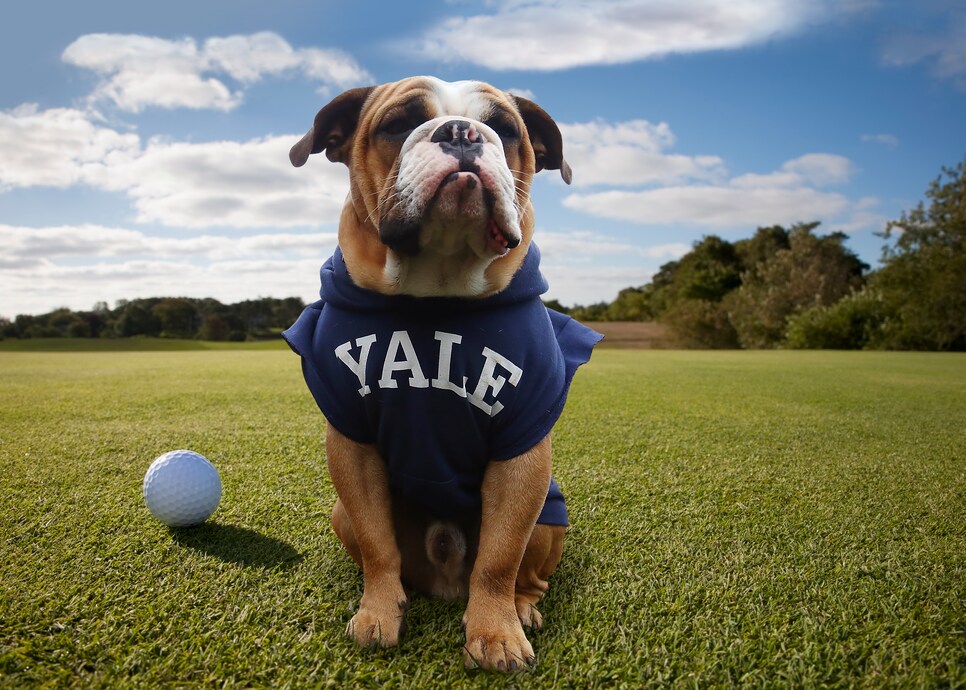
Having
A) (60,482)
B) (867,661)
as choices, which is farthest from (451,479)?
(60,482)

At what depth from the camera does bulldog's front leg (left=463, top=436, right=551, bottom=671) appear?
6.48ft

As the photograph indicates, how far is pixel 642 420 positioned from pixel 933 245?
120 ft

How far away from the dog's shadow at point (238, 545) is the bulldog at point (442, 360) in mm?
382

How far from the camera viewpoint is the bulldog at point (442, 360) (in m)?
2.02

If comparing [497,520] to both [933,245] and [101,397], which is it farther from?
[933,245]

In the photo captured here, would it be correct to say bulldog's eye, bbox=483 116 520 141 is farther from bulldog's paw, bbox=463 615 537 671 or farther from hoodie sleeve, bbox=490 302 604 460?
bulldog's paw, bbox=463 615 537 671

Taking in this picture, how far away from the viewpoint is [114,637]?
6.33 feet

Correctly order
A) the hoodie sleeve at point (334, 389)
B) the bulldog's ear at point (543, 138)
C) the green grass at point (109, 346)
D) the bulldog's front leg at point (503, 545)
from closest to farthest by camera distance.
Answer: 1. the bulldog's front leg at point (503, 545)
2. the hoodie sleeve at point (334, 389)
3. the bulldog's ear at point (543, 138)
4. the green grass at point (109, 346)

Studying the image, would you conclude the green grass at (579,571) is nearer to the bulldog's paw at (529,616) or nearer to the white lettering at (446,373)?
the bulldog's paw at (529,616)

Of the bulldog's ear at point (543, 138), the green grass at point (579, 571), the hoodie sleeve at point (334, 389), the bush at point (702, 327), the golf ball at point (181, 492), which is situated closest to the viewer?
the green grass at point (579, 571)

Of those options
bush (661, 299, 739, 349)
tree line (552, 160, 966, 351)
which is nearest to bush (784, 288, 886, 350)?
tree line (552, 160, 966, 351)

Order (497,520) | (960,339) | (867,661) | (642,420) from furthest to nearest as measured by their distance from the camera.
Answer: (960,339), (642,420), (497,520), (867,661)

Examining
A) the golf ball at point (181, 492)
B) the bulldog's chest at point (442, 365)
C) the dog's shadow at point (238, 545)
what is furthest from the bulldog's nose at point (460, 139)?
the golf ball at point (181, 492)

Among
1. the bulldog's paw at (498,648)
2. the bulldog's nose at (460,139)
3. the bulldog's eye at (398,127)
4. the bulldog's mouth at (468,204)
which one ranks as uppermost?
the bulldog's eye at (398,127)
